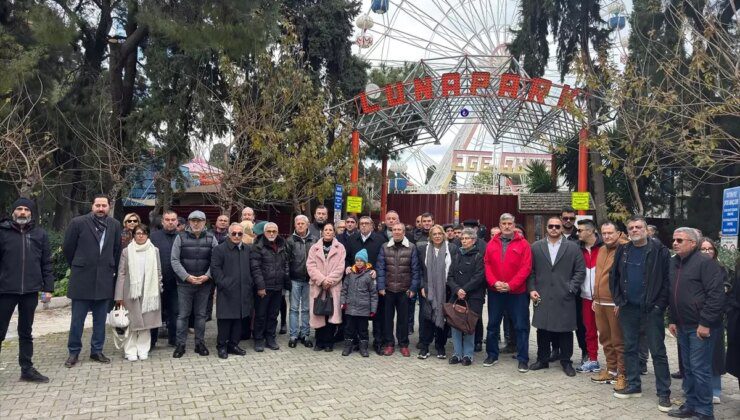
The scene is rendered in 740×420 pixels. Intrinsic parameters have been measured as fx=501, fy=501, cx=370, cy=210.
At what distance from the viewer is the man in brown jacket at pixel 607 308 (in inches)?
217

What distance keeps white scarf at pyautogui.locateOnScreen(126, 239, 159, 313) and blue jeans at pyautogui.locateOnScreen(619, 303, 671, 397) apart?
17.8 ft

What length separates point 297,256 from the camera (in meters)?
7.06

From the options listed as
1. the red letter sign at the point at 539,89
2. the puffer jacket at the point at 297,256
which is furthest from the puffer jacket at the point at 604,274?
the red letter sign at the point at 539,89

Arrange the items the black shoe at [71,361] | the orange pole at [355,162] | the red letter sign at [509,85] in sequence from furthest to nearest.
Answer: the red letter sign at [509,85] → the orange pole at [355,162] → the black shoe at [71,361]

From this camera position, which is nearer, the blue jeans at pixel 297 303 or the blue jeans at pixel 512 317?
the blue jeans at pixel 512 317

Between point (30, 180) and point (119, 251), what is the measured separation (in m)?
5.75

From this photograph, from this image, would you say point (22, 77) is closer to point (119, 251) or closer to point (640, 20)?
point (119, 251)

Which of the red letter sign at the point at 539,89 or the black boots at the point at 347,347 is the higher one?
the red letter sign at the point at 539,89

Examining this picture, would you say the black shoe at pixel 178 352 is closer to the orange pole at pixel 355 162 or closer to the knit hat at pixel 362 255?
the knit hat at pixel 362 255

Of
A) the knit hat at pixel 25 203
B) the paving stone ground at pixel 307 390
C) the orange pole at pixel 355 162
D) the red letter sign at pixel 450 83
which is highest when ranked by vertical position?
the red letter sign at pixel 450 83

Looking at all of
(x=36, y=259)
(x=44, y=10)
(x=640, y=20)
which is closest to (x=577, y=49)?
(x=640, y=20)

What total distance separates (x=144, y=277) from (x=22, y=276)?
133 cm

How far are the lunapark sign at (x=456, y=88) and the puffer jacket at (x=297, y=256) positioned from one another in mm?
8880

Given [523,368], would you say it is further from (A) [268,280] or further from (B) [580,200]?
(B) [580,200]
